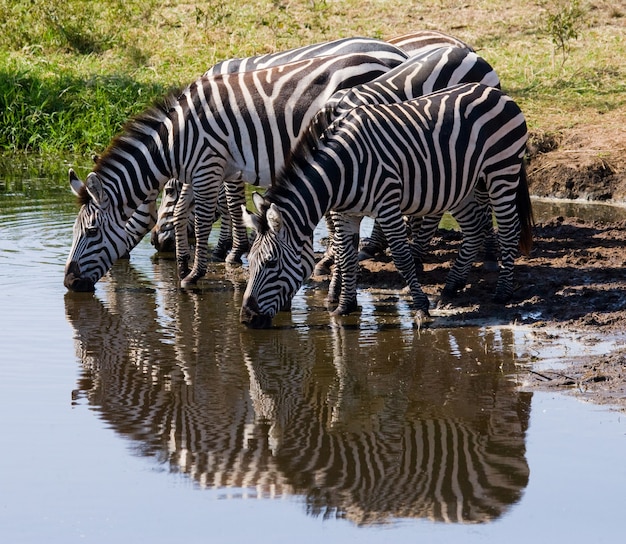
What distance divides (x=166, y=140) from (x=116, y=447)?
4604 mm

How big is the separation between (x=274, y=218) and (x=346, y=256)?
99cm

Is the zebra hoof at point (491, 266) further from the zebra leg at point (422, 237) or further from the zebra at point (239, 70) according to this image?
the zebra at point (239, 70)

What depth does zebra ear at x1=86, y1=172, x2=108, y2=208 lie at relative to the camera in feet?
33.3

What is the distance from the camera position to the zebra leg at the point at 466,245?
33.0 feet

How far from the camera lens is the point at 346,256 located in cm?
945

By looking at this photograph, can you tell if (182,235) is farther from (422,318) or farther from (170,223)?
(422,318)

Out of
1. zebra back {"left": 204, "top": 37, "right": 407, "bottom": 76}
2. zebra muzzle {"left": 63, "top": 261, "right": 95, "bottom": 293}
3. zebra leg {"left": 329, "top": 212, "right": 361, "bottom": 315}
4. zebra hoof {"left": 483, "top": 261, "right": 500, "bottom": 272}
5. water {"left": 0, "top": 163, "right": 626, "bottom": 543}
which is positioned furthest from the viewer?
zebra back {"left": 204, "top": 37, "right": 407, "bottom": 76}

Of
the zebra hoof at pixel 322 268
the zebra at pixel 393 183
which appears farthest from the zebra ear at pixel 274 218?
the zebra hoof at pixel 322 268

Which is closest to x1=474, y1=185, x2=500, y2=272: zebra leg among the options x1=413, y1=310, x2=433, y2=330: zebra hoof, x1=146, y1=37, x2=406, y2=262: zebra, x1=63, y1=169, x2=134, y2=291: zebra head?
x1=146, y1=37, x2=406, y2=262: zebra

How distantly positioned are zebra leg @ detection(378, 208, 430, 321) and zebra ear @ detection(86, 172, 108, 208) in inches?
108

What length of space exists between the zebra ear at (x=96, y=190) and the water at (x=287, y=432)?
1.02 meters

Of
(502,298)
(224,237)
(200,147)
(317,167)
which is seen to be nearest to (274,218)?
(317,167)

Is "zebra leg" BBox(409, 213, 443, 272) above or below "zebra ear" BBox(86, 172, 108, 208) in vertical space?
below

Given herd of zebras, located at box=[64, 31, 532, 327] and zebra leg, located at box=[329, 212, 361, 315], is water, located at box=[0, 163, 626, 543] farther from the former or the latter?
herd of zebras, located at box=[64, 31, 532, 327]
